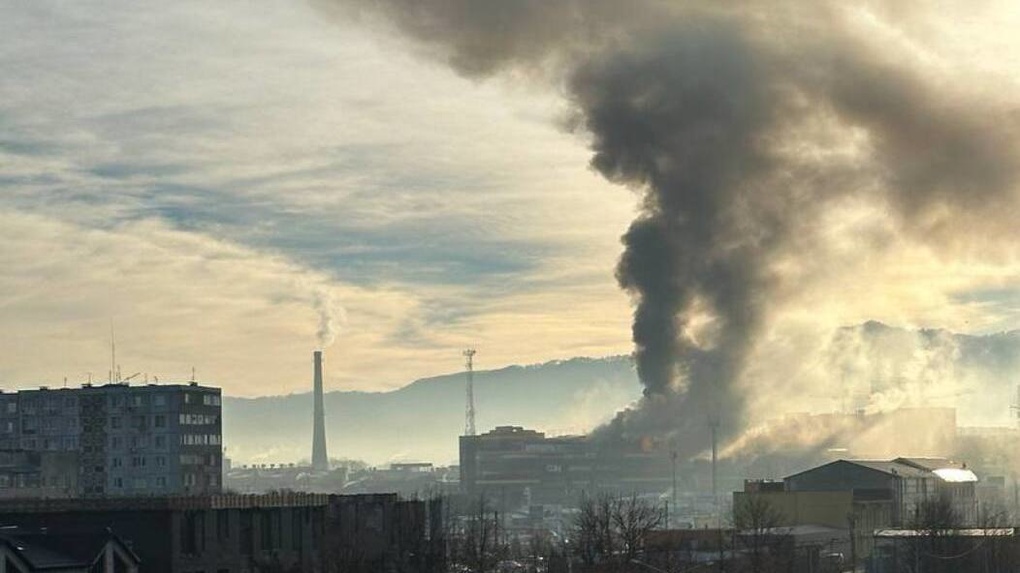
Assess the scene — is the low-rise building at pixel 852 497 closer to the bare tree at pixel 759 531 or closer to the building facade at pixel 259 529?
the bare tree at pixel 759 531

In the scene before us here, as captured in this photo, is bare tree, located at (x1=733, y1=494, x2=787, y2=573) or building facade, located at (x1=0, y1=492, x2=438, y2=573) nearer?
building facade, located at (x1=0, y1=492, x2=438, y2=573)

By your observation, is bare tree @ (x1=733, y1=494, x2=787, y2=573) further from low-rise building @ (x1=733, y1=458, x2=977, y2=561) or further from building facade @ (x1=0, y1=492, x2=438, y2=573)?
building facade @ (x1=0, y1=492, x2=438, y2=573)

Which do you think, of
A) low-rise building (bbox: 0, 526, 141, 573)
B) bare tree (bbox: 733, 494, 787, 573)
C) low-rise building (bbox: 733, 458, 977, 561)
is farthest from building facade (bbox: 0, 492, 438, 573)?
low-rise building (bbox: 733, 458, 977, 561)

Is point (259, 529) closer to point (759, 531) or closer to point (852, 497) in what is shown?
point (759, 531)

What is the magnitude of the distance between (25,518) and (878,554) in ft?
248

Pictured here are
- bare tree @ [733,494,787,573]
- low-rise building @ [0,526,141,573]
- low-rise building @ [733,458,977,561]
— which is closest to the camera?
low-rise building @ [0,526,141,573]

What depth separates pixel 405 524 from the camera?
117m

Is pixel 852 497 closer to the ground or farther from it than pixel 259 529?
farther from it

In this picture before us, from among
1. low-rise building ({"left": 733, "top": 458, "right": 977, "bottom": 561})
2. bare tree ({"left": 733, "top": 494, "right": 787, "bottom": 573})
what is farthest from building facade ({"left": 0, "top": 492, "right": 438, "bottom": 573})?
low-rise building ({"left": 733, "top": 458, "right": 977, "bottom": 561})

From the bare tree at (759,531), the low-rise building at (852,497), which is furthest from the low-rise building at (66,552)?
the low-rise building at (852,497)

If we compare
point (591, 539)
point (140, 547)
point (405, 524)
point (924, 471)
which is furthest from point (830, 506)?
point (140, 547)

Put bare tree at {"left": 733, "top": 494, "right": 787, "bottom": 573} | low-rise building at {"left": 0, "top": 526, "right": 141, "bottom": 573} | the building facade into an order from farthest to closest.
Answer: bare tree at {"left": 733, "top": 494, "right": 787, "bottom": 573}, the building facade, low-rise building at {"left": 0, "top": 526, "right": 141, "bottom": 573}

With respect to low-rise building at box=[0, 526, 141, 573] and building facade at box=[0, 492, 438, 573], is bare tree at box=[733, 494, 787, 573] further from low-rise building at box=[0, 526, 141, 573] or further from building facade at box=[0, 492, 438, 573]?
low-rise building at box=[0, 526, 141, 573]

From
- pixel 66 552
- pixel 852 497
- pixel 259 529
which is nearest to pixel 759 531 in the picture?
pixel 852 497
